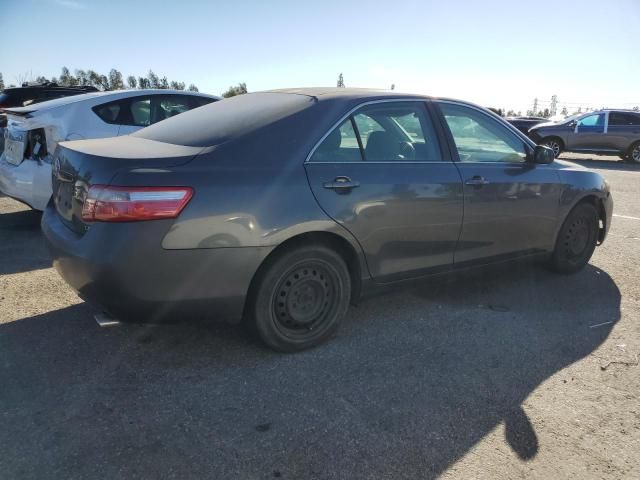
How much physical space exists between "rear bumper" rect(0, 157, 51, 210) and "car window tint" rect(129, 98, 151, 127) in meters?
1.24

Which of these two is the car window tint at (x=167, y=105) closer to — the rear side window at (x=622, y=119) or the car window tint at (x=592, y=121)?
the car window tint at (x=592, y=121)

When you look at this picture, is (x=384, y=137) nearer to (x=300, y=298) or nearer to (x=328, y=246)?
(x=328, y=246)

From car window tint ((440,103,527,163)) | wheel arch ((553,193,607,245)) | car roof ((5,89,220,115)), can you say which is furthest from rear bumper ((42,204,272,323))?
car roof ((5,89,220,115))

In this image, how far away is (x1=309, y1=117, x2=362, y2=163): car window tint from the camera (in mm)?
3092

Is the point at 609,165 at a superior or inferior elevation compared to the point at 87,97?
inferior

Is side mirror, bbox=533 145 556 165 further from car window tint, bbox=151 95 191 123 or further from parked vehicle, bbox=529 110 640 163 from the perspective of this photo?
parked vehicle, bbox=529 110 640 163

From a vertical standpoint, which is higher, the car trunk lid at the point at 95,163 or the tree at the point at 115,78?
the tree at the point at 115,78

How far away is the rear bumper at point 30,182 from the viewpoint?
513 centimetres

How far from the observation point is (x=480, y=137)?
13.2ft

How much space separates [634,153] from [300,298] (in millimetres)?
16723

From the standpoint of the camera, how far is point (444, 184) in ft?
11.8

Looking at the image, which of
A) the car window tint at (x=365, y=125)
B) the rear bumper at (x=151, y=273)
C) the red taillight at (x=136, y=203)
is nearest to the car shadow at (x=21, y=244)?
the rear bumper at (x=151, y=273)

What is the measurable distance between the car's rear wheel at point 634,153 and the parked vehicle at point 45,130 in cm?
1569

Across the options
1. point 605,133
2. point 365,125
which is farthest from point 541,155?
point 605,133
